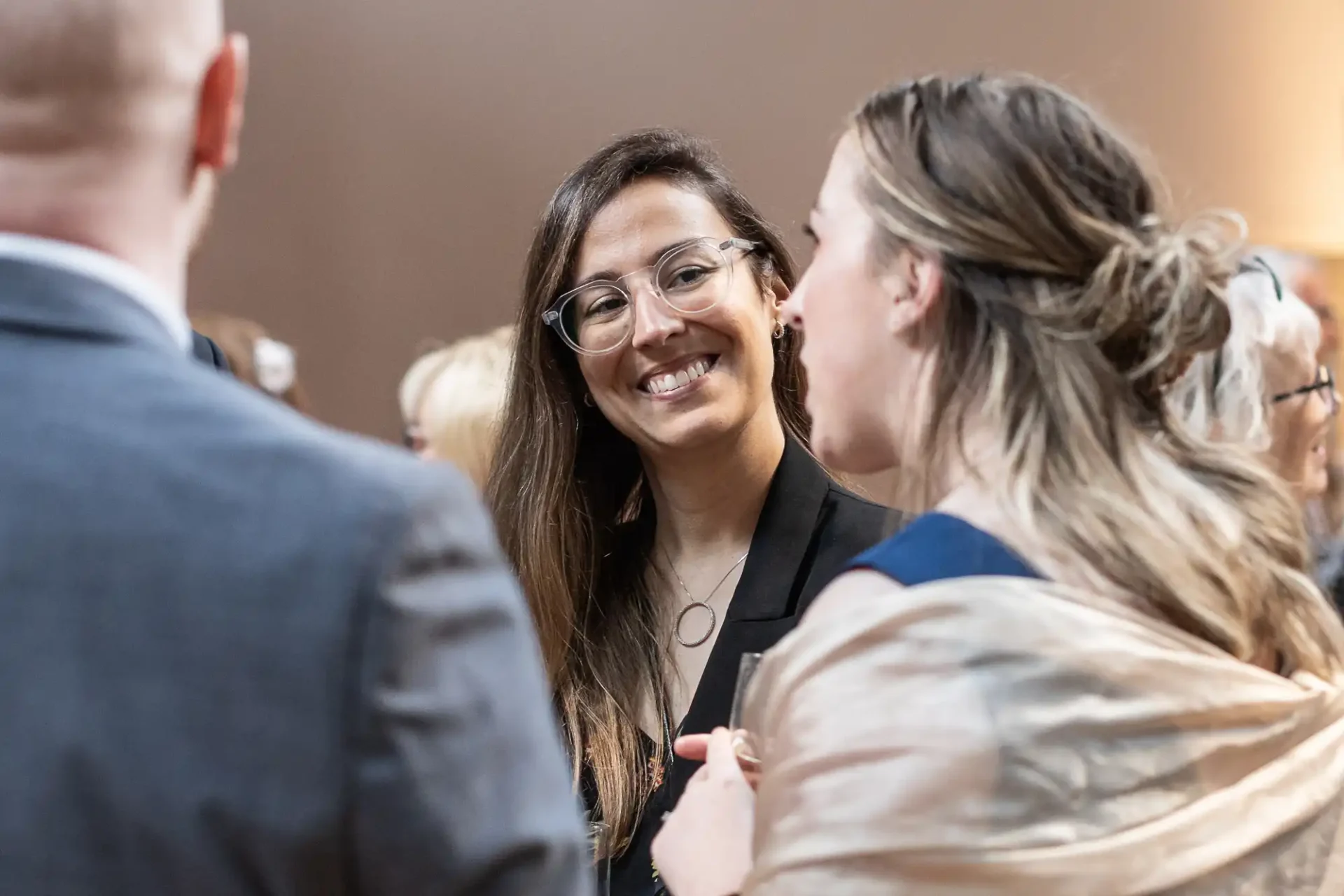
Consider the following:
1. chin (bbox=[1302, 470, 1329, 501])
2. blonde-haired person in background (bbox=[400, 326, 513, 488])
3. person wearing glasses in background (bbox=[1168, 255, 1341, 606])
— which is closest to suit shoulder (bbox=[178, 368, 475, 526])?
person wearing glasses in background (bbox=[1168, 255, 1341, 606])

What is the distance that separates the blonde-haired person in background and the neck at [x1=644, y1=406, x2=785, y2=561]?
32.9 inches

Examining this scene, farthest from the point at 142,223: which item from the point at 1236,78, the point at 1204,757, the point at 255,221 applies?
the point at 1236,78

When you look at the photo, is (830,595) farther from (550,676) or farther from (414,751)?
(550,676)

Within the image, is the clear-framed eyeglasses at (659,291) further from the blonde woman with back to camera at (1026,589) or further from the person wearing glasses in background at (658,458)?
the blonde woman with back to camera at (1026,589)

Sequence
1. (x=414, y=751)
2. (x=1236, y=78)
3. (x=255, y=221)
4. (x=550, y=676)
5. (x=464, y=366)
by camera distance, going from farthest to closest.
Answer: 1. (x=1236, y=78)
2. (x=255, y=221)
3. (x=464, y=366)
4. (x=550, y=676)
5. (x=414, y=751)

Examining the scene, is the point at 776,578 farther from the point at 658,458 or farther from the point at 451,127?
the point at 451,127

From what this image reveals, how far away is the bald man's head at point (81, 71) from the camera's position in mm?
783

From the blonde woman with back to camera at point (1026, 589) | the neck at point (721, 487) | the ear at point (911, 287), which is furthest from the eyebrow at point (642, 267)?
the ear at point (911, 287)

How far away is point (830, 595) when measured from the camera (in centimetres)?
125

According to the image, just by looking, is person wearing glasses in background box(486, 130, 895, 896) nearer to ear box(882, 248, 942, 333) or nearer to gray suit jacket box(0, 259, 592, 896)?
ear box(882, 248, 942, 333)

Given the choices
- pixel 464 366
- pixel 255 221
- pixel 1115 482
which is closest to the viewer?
pixel 1115 482

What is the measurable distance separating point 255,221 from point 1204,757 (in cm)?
306

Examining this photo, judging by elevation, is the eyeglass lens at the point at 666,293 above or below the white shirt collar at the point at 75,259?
below

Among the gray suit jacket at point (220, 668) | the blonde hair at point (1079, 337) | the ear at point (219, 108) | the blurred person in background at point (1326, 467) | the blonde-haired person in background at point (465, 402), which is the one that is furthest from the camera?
the blonde-haired person in background at point (465, 402)
